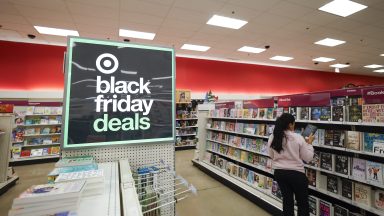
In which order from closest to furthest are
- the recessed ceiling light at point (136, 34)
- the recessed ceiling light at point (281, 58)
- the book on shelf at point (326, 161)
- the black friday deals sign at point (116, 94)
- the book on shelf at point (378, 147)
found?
the black friday deals sign at point (116, 94) → the book on shelf at point (378, 147) → the book on shelf at point (326, 161) → the recessed ceiling light at point (136, 34) → the recessed ceiling light at point (281, 58)

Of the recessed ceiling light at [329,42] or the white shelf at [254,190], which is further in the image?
the recessed ceiling light at [329,42]

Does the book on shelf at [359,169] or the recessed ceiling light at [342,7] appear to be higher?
the recessed ceiling light at [342,7]

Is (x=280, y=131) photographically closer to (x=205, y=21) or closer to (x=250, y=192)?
(x=250, y=192)

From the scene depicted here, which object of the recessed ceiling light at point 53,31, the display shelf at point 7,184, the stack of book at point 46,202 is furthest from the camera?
the recessed ceiling light at point 53,31

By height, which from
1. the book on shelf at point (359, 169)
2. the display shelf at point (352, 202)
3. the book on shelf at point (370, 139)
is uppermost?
the book on shelf at point (370, 139)

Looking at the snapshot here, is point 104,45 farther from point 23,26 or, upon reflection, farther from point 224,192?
point 23,26

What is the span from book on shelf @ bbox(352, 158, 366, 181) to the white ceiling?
3661 mm

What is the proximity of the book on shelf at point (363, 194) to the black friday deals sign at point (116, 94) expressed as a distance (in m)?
2.31

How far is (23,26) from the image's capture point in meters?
6.04

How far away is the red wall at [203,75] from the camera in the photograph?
283 inches

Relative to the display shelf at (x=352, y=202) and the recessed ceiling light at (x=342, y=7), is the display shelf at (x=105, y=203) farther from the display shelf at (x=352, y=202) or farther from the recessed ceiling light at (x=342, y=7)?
the recessed ceiling light at (x=342, y=7)

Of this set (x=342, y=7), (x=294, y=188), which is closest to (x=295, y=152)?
(x=294, y=188)

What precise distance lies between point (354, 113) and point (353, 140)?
0.32 metres

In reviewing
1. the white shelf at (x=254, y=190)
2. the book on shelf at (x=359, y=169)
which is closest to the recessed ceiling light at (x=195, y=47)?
the white shelf at (x=254, y=190)
